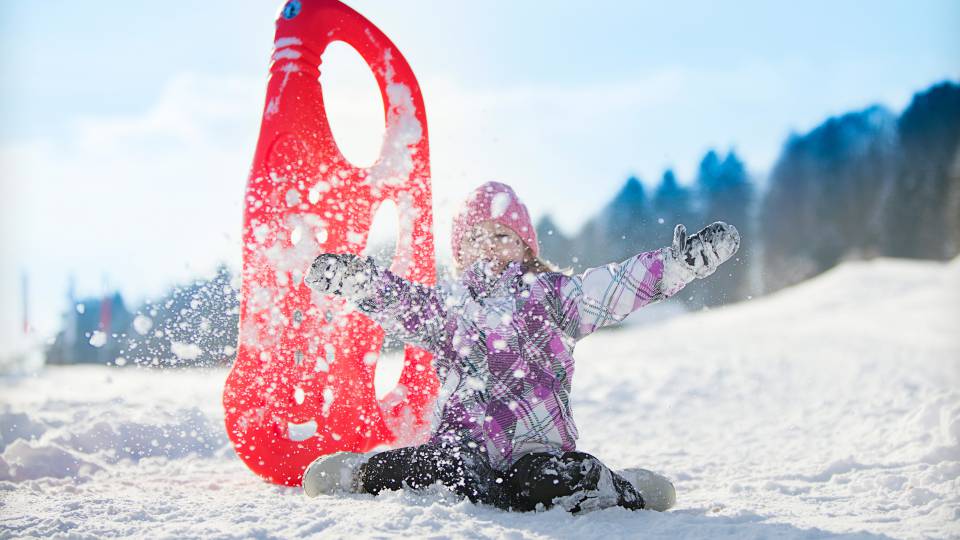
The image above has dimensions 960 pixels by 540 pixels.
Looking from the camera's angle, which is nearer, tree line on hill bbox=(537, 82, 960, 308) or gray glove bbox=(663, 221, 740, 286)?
gray glove bbox=(663, 221, 740, 286)

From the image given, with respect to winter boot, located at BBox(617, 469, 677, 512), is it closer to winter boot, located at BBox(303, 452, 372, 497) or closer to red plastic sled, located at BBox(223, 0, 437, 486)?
winter boot, located at BBox(303, 452, 372, 497)

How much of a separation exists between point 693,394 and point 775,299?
31.7 ft

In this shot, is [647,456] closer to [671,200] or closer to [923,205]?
[671,200]

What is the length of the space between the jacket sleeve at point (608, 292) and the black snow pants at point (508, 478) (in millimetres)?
439

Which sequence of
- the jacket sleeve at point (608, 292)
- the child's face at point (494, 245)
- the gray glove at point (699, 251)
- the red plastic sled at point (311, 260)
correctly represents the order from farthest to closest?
the red plastic sled at point (311, 260), the child's face at point (494, 245), the jacket sleeve at point (608, 292), the gray glove at point (699, 251)

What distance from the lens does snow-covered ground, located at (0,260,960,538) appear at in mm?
1731

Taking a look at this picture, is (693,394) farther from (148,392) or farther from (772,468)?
(148,392)

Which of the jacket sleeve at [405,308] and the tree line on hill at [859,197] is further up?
the tree line on hill at [859,197]

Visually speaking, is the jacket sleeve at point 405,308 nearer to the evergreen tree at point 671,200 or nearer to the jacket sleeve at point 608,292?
the jacket sleeve at point 608,292

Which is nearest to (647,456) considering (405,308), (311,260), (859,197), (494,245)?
(494,245)

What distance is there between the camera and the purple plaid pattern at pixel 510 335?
2.08 metres

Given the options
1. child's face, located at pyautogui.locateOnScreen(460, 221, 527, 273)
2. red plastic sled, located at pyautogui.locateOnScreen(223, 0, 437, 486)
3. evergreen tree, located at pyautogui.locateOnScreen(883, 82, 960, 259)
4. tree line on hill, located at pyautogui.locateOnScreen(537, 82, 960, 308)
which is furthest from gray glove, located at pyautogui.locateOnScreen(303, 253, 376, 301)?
evergreen tree, located at pyautogui.locateOnScreen(883, 82, 960, 259)

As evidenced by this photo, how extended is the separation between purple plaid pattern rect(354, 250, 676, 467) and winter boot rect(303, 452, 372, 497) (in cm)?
25

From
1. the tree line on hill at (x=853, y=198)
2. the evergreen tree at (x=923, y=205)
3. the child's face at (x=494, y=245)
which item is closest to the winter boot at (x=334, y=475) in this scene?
the child's face at (x=494, y=245)
